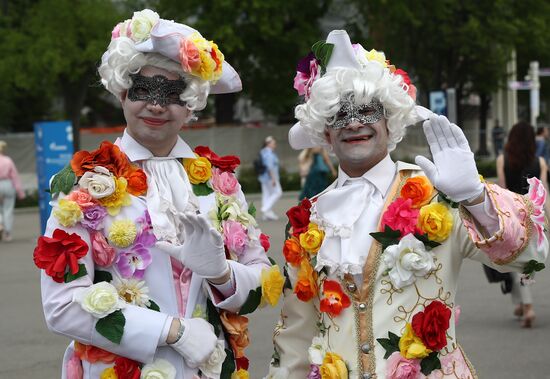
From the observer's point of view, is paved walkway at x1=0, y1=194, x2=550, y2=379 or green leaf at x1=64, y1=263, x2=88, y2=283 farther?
paved walkway at x1=0, y1=194, x2=550, y2=379

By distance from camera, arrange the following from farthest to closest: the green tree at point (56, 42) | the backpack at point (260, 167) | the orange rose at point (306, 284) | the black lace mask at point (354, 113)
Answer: the green tree at point (56, 42) → the backpack at point (260, 167) → the orange rose at point (306, 284) → the black lace mask at point (354, 113)

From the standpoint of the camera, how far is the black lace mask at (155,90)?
377cm

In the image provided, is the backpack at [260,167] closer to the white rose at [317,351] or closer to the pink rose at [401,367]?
the white rose at [317,351]

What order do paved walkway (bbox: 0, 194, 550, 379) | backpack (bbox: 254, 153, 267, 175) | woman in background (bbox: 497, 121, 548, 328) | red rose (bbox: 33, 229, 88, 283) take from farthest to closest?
backpack (bbox: 254, 153, 267, 175) < woman in background (bbox: 497, 121, 548, 328) < paved walkway (bbox: 0, 194, 550, 379) < red rose (bbox: 33, 229, 88, 283)

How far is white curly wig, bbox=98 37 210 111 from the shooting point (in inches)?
149

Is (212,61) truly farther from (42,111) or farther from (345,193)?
(42,111)

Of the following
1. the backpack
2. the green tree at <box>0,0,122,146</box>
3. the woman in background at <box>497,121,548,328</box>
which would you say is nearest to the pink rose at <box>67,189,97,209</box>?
the woman in background at <box>497,121,548,328</box>

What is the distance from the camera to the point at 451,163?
11.1 ft

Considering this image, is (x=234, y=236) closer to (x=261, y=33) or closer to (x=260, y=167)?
(x=260, y=167)

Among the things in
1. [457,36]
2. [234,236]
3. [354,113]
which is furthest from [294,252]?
[457,36]

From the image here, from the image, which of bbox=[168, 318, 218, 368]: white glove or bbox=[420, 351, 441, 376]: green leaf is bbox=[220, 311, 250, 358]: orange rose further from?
bbox=[420, 351, 441, 376]: green leaf

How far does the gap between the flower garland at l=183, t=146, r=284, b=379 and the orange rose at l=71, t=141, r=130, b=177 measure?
0.90ft

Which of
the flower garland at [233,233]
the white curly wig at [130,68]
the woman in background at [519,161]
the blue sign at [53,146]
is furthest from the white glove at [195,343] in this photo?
the blue sign at [53,146]

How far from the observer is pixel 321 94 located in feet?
12.3
